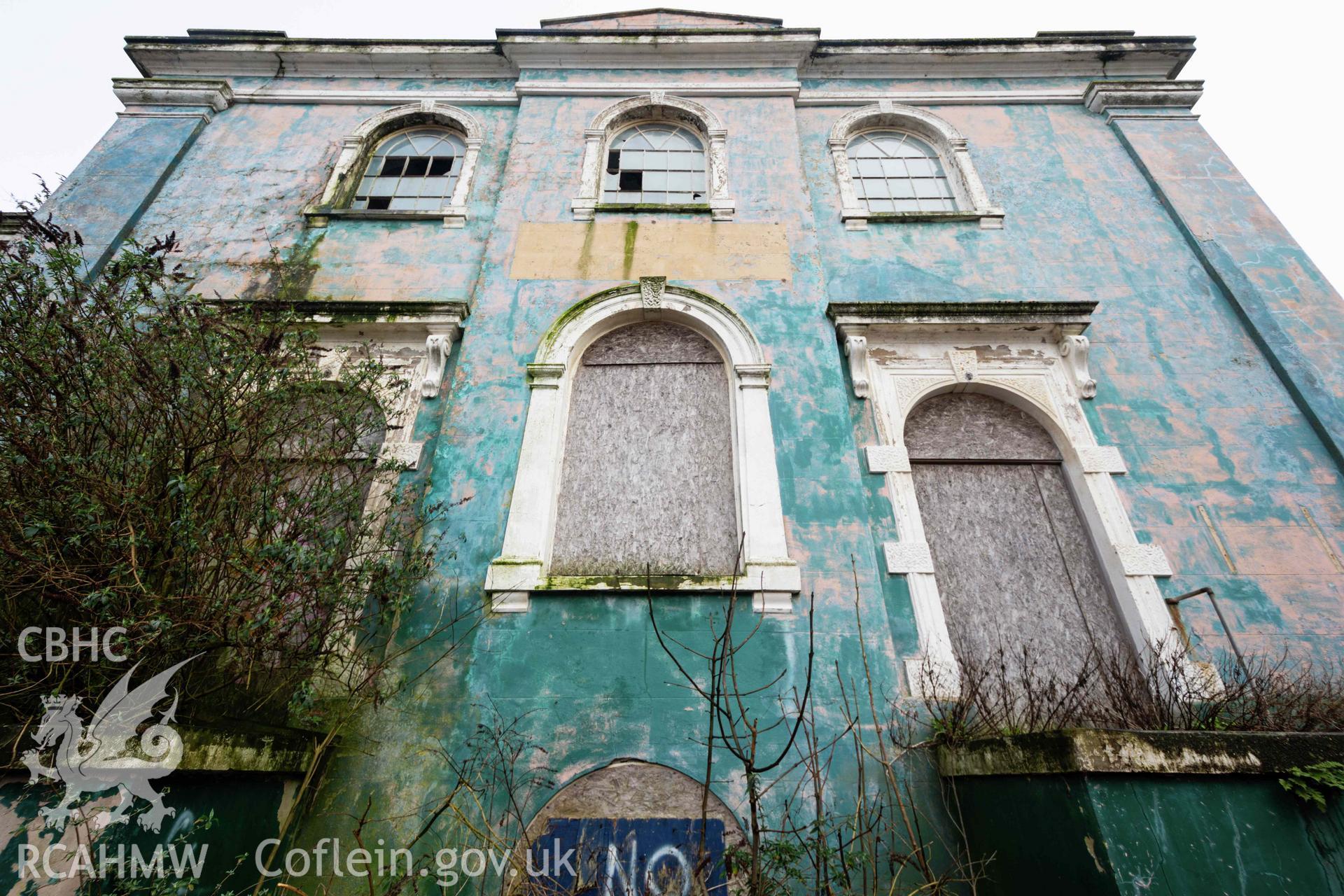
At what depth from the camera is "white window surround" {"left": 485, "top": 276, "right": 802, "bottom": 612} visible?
4891 mm

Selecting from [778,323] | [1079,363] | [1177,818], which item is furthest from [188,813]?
[1079,363]

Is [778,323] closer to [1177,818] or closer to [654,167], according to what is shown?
[654,167]

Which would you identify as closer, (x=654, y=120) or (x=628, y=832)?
(x=628, y=832)

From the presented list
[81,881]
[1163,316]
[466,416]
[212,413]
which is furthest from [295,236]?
[1163,316]

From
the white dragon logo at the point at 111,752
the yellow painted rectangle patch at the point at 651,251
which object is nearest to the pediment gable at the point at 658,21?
the yellow painted rectangle patch at the point at 651,251

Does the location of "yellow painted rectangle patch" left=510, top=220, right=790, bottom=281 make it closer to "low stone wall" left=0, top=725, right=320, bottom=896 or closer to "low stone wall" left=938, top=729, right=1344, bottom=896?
"low stone wall" left=0, top=725, right=320, bottom=896

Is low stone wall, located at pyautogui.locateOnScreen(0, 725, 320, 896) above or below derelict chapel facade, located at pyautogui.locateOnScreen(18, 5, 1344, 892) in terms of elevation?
below

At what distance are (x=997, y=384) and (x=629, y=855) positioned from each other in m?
5.08

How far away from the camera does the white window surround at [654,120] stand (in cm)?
727

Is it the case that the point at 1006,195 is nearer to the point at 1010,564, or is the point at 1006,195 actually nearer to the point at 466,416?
the point at 1010,564

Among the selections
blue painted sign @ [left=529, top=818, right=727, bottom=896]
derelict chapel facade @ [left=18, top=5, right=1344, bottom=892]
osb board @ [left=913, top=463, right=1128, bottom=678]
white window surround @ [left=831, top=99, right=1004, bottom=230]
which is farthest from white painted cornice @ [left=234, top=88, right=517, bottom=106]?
blue painted sign @ [left=529, top=818, right=727, bottom=896]

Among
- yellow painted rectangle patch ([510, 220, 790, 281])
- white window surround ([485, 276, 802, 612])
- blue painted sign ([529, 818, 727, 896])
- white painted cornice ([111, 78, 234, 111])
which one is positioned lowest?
blue painted sign ([529, 818, 727, 896])

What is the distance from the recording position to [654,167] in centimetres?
812

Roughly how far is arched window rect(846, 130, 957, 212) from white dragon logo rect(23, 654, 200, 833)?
7.91m
